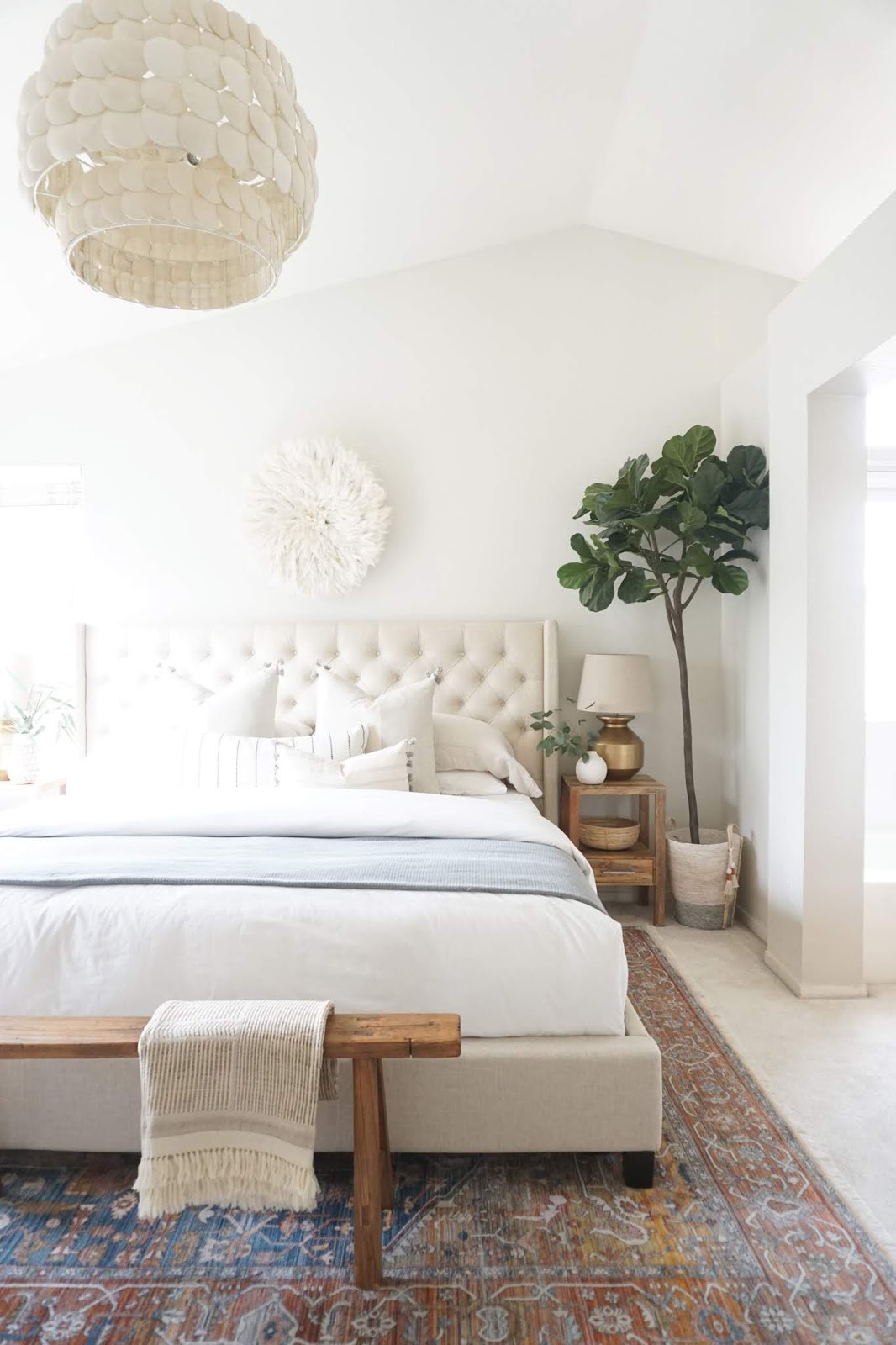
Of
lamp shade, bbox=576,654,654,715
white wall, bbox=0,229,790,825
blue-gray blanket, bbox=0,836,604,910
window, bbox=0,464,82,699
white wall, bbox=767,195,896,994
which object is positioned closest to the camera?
blue-gray blanket, bbox=0,836,604,910

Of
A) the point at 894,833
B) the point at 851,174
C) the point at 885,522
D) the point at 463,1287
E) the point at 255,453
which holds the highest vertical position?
the point at 851,174

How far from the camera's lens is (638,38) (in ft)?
9.18

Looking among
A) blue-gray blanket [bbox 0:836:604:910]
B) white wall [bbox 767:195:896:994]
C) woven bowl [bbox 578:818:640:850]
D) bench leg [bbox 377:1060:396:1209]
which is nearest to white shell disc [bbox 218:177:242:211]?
blue-gray blanket [bbox 0:836:604:910]

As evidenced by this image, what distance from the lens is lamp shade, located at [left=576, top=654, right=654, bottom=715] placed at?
3676 millimetres

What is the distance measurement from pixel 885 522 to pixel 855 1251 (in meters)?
3.25

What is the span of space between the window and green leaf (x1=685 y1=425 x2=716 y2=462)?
2.87 meters

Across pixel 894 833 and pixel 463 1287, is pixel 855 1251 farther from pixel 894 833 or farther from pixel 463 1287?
pixel 894 833

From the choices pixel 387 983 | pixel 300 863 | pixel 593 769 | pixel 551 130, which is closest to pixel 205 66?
pixel 300 863

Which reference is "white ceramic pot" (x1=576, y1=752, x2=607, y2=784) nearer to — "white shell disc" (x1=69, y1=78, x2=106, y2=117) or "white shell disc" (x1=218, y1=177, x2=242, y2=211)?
"white shell disc" (x1=218, y1=177, x2=242, y2=211)

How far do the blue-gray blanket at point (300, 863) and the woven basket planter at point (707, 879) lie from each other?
133 centimetres

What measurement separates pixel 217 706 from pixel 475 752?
3.50 ft

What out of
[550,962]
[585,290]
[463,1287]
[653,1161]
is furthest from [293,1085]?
[585,290]

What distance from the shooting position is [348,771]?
3105mm

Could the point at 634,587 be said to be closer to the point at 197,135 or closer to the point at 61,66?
the point at 197,135
